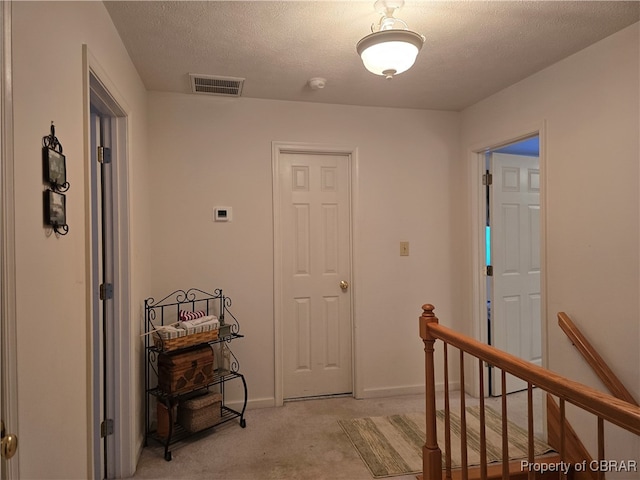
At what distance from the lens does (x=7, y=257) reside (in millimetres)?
864

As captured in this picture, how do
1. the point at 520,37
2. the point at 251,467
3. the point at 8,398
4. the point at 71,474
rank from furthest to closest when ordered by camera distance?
the point at 251,467, the point at 520,37, the point at 71,474, the point at 8,398

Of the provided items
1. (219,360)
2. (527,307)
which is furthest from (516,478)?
(219,360)

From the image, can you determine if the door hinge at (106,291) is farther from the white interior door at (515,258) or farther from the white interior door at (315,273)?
the white interior door at (515,258)

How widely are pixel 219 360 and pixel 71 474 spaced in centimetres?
165

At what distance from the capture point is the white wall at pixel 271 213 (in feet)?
9.29

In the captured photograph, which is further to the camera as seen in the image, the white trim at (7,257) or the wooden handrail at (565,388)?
the wooden handrail at (565,388)

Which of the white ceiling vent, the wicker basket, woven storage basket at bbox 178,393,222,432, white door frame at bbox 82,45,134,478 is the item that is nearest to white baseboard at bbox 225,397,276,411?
woven storage basket at bbox 178,393,222,432

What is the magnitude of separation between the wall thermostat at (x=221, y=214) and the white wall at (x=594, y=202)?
222cm

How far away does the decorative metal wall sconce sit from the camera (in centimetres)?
111

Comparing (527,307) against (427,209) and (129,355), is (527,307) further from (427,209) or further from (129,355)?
→ (129,355)

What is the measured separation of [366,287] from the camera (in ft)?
10.5

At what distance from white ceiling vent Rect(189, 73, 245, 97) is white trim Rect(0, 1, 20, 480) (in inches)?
68.8

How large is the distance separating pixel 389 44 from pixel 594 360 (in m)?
2.00

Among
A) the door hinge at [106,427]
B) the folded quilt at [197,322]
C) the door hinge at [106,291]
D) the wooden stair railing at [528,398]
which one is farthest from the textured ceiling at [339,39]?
the door hinge at [106,427]
